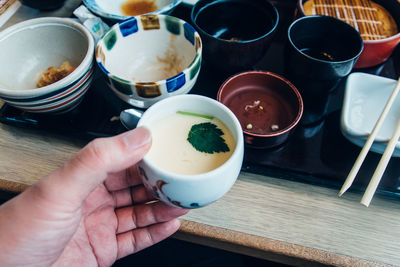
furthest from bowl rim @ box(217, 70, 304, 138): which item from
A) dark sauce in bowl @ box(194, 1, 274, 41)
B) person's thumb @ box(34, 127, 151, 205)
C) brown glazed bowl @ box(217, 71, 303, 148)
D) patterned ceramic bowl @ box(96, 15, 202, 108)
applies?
person's thumb @ box(34, 127, 151, 205)

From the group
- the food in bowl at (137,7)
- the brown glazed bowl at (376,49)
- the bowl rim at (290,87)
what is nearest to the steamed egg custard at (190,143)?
the bowl rim at (290,87)

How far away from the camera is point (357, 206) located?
861 mm

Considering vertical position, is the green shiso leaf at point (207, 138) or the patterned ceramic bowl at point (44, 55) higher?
the green shiso leaf at point (207, 138)

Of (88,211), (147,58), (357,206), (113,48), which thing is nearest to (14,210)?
(88,211)

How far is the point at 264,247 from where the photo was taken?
803 mm

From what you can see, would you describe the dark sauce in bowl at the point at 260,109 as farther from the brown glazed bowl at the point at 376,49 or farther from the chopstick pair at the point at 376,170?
the brown glazed bowl at the point at 376,49

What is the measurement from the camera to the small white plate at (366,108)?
2.84ft

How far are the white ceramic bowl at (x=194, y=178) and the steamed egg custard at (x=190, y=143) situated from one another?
0.08ft

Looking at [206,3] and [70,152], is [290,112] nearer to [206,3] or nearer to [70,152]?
[206,3]

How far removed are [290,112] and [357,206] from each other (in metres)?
0.33

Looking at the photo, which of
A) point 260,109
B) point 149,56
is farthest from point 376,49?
point 149,56

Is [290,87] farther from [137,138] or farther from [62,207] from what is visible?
[62,207]

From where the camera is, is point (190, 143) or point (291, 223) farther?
point (291, 223)

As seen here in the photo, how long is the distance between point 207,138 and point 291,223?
334 mm
